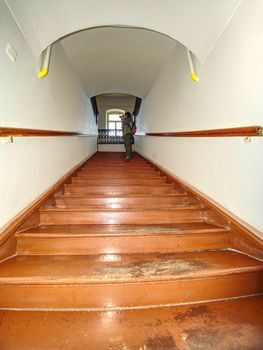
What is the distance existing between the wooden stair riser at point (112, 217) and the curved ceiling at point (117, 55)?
86.4 inches

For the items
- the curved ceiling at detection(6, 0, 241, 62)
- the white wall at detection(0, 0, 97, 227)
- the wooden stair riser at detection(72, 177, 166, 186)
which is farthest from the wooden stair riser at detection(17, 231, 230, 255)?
the curved ceiling at detection(6, 0, 241, 62)

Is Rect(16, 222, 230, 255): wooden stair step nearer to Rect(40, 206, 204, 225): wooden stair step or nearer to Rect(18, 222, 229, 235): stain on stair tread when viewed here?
Rect(18, 222, 229, 235): stain on stair tread

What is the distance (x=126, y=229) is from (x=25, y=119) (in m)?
1.22

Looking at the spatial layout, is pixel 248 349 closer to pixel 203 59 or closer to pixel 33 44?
pixel 203 59

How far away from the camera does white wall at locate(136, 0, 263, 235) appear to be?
52.8 inches

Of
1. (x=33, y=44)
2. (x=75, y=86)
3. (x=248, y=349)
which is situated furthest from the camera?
(x=75, y=86)

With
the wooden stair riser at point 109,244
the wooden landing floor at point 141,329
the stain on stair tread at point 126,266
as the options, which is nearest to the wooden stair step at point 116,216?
the wooden stair riser at point 109,244

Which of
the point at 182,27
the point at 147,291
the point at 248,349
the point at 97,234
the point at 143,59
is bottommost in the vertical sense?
the point at 248,349

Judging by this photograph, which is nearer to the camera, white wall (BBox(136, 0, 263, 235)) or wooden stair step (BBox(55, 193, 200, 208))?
white wall (BBox(136, 0, 263, 235))

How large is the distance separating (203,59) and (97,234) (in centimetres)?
189

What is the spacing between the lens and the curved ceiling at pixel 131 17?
1616 mm

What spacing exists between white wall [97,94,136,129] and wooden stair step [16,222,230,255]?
359 inches

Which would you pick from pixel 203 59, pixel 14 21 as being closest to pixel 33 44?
pixel 14 21

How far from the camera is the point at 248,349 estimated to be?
0.89m
